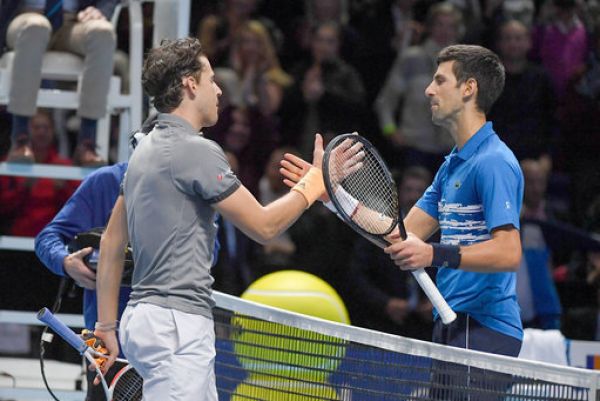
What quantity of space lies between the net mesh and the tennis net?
425 millimetres

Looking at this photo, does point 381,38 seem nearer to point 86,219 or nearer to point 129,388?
point 86,219

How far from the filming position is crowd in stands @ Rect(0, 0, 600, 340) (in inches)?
370

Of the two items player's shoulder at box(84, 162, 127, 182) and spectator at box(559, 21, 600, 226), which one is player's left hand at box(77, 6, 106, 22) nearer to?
player's shoulder at box(84, 162, 127, 182)

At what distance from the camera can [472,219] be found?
485cm

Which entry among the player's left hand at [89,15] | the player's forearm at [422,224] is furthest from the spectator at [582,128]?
the player's forearm at [422,224]

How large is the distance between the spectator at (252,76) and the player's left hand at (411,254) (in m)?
5.95

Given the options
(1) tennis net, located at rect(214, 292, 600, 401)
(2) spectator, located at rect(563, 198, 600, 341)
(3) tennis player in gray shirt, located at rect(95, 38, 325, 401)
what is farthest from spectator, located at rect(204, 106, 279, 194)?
(3) tennis player in gray shirt, located at rect(95, 38, 325, 401)

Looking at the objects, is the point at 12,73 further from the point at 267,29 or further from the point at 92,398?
the point at 267,29

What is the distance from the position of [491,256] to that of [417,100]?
19.4 feet

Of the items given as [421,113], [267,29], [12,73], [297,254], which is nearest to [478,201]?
[12,73]

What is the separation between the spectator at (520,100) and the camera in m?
10.4

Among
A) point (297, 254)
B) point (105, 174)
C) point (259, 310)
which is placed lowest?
point (297, 254)

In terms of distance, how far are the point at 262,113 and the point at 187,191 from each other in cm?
630

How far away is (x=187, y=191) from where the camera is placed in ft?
13.9
